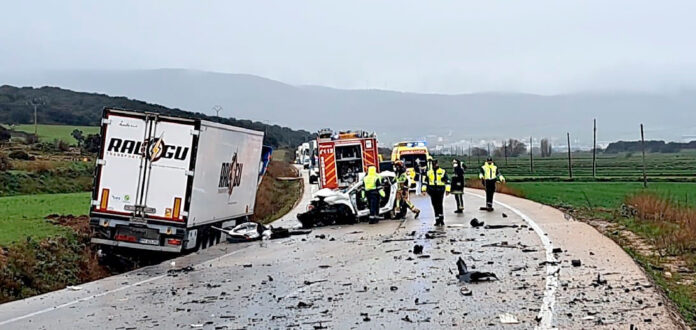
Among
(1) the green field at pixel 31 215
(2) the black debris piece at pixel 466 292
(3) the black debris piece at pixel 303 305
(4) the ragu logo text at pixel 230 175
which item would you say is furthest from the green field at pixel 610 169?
(3) the black debris piece at pixel 303 305

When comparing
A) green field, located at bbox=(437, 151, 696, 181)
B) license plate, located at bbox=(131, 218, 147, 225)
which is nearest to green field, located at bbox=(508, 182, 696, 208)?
license plate, located at bbox=(131, 218, 147, 225)

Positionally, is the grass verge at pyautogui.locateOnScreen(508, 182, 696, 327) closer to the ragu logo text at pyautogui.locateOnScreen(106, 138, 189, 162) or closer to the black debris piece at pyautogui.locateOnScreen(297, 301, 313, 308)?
the black debris piece at pyautogui.locateOnScreen(297, 301, 313, 308)

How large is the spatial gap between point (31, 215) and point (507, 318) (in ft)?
61.3

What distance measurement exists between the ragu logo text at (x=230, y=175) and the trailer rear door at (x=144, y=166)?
97.2 inches

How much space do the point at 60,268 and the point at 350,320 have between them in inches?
381

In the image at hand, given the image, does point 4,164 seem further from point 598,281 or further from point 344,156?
point 598,281

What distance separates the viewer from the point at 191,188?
17375 mm

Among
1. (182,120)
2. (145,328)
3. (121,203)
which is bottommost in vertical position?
(145,328)

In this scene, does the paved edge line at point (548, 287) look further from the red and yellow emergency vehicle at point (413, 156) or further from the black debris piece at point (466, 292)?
the red and yellow emergency vehicle at point (413, 156)

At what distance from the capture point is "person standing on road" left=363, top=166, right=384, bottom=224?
23.3m

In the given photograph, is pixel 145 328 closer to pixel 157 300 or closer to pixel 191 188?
pixel 157 300

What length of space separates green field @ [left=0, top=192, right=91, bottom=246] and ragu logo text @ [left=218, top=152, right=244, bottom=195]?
159 inches

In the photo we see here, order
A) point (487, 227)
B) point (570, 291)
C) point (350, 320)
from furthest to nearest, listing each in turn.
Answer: point (487, 227) < point (570, 291) < point (350, 320)

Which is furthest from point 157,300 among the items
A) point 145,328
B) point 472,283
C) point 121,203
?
point 121,203
